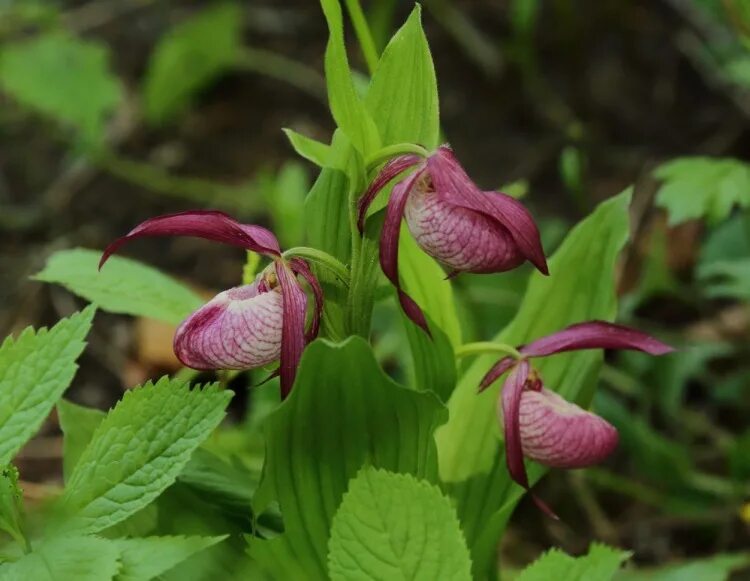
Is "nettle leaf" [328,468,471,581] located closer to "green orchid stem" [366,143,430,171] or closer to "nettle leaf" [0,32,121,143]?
"green orchid stem" [366,143,430,171]

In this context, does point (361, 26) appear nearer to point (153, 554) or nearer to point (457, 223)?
point (457, 223)

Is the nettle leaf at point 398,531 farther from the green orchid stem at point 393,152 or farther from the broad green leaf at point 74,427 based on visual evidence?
the broad green leaf at point 74,427

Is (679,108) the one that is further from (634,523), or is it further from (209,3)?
(209,3)

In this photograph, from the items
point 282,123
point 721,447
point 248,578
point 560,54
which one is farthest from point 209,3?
point 248,578

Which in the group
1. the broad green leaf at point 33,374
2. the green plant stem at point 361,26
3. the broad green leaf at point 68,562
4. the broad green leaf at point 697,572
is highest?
the green plant stem at point 361,26

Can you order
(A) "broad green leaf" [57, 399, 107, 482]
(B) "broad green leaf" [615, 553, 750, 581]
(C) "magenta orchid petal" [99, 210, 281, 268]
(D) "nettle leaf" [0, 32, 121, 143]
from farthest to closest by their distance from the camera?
(D) "nettle leaf" [0, 32, 121, 143] → (B) "broad green leaf" [615, 553, 750, 581] → (A) "broad green leaf" [57, 399, 107, 482] → (C) "magenta orchid petal" [99, 210, 281, 268]

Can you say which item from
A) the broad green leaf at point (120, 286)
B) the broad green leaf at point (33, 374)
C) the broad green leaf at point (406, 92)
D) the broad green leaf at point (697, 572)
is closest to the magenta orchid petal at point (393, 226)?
the broad green leaf at point (406, 92)

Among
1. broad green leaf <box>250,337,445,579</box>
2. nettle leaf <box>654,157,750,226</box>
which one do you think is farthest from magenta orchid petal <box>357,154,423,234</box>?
nettle leaf <box>654,157,750,226</box>
